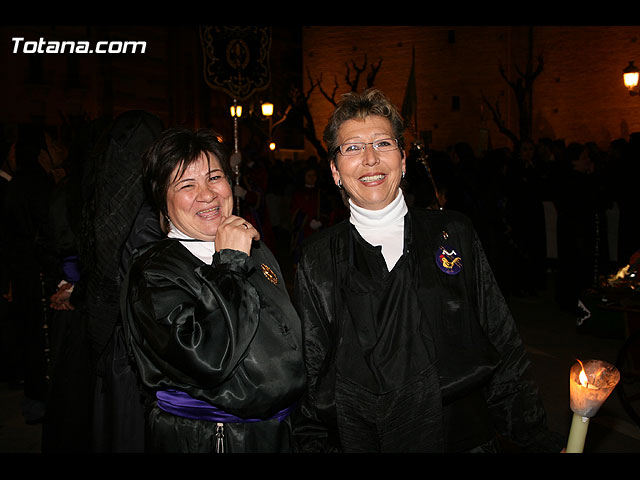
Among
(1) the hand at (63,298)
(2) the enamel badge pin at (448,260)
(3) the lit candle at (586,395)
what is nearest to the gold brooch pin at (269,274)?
(2) the enamel badge pin at (448,260)

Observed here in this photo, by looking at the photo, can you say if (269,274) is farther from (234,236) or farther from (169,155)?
(169,155)

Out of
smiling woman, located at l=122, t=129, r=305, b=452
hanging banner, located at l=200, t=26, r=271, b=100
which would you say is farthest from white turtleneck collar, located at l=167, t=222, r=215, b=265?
hanging banner, located at l=200, t=26, r=271, b=100

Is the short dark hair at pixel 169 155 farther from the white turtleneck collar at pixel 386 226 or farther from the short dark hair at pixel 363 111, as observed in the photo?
the white turtleneck collar at pixel 386 226

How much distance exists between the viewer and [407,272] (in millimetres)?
2193

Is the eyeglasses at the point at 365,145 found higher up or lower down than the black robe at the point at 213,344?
higher up

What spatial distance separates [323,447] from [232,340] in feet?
1.83

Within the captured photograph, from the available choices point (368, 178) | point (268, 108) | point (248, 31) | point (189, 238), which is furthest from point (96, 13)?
point (268, 108)

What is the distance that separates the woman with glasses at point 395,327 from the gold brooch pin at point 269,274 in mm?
175

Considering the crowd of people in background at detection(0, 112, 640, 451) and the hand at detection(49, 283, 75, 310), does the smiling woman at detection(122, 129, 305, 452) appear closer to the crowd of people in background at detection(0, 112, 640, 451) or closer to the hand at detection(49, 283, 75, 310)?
the crowd of people in background at detection(0, 112, 640, 451)

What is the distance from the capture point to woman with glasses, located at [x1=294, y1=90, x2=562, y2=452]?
209cm

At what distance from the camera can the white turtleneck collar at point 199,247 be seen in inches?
93.7

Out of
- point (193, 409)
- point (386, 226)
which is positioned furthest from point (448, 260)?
point (193, 409)

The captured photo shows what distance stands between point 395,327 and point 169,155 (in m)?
1.11

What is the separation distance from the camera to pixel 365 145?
2264 mm
